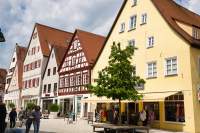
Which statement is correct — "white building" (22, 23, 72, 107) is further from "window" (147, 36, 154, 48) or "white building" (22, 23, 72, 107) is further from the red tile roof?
"window" (147, 36, 154, 48)

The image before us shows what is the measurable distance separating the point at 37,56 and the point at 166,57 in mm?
31199

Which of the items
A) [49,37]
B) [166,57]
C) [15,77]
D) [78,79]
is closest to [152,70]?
[166,57]

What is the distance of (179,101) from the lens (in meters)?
24.2

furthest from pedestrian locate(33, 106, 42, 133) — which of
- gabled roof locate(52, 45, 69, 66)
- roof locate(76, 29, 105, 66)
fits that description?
gabled roof locate(52, 45, 69, 66)

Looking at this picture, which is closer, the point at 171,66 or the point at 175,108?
the point at 175,108

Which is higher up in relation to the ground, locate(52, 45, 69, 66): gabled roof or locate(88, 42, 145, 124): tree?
locate(52, 45, 69, 66): gabled roof

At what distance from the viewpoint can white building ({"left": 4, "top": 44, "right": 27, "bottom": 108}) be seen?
59.1m

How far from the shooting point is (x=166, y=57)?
1016 inches

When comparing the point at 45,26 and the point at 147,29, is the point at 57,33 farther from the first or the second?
the point at 147,29

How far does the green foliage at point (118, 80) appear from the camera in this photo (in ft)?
68.9

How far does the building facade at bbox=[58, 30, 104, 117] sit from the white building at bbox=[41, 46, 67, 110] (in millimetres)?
1439

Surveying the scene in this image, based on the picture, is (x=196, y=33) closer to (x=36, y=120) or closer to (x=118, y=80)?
(x=118, y=80)

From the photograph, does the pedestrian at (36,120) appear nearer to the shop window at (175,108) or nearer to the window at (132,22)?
the shop window at (175,108)

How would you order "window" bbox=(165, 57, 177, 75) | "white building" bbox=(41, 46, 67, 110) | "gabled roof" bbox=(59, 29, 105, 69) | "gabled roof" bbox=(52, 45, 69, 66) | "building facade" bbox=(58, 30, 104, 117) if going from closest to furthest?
"window" bbox=(165, 57, 177, 75) → "building facade" bbox=(58, 30, 104, 117) → "gabled roof" bbox=(59, 29, 105, 69) → "white building" bbox=(41, 46, 67, 110) → "gabled roof" bbox=(52, 45, 69, 66)
